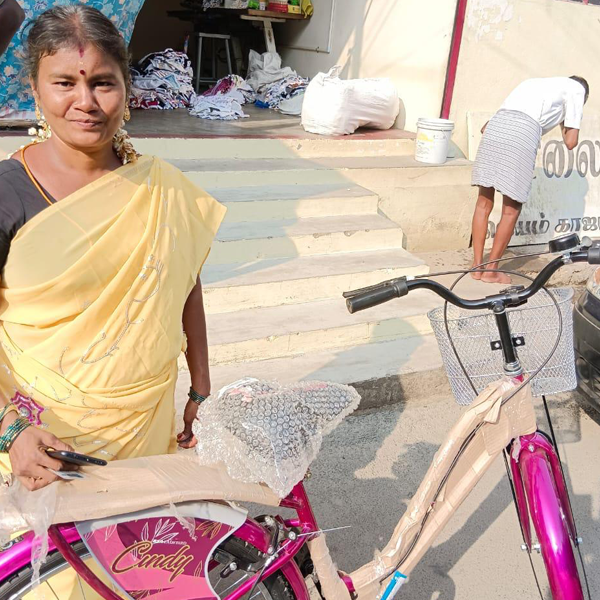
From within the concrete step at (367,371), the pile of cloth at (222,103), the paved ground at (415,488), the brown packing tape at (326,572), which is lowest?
the paved ground at (415,488)

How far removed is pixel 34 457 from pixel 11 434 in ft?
0.25

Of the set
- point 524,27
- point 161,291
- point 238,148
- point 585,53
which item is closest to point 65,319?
point 161,291

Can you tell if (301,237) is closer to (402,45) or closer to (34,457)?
(402,45)

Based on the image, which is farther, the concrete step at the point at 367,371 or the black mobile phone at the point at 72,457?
the concrete step at the point at 367,371

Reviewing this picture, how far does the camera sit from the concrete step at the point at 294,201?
4.73m

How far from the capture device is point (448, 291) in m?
1.76

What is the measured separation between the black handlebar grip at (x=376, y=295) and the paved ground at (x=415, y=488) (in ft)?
4.48

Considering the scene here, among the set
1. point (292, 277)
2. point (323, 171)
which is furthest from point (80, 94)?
point (323, 171)

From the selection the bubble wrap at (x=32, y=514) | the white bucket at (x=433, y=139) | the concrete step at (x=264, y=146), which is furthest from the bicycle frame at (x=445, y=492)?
the white bucket at (x=433, y=139)

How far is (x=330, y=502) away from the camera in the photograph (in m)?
2.91

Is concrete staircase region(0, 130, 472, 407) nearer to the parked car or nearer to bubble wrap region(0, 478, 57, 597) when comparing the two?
the parked car

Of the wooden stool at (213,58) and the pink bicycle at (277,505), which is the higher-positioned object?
the wooden stool at (213,58)

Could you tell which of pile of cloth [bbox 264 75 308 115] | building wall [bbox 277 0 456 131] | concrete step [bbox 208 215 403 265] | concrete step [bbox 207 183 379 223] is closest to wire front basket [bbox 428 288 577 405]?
concrete step [bbox 208 215 403 265]

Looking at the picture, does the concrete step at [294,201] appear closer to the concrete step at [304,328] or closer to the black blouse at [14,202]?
the concrete step at [304,328]
